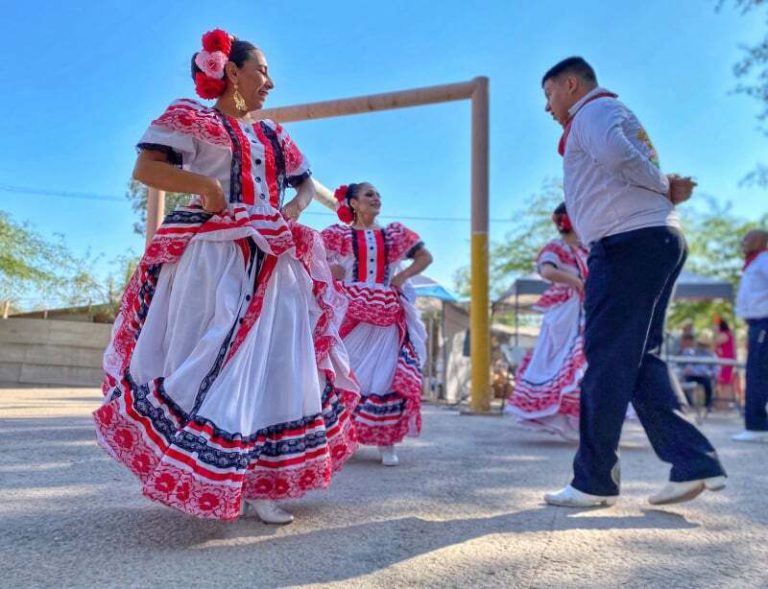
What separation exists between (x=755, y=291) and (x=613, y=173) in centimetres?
418

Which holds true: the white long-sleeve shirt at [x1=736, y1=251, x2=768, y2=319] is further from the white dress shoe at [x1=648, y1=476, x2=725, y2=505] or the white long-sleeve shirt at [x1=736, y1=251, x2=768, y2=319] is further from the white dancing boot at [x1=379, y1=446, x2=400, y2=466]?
the white dress shoe at [x1=648, y1=476, x2=725, y2=505]

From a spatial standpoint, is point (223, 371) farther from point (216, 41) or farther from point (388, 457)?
point (388, 457)

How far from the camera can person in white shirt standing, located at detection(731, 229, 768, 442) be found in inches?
240

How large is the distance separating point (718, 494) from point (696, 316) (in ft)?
90.2

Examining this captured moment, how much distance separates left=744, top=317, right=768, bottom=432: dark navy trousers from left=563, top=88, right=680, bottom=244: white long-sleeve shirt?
12.7 feet

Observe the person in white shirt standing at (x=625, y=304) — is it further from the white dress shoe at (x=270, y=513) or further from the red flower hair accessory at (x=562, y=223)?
the red flower hair accessory at (x=562, y=223)

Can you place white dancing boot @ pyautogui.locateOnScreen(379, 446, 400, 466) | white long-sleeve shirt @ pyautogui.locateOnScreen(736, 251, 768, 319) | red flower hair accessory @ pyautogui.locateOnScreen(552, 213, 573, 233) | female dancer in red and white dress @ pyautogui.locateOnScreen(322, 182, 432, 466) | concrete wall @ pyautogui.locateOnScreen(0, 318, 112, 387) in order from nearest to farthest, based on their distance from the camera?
white dancing boot @ pyautogui.locateOnScreen(379, 446, 400, 466)
female dancer in red and white dress @ pyautogui.locateOnScreen(322, 182, 432, 466)
red flower hair accessory @ pyautogui.locateOnScreen(552, 213, 573, 233)
white long-sleeve shirt @ pyautogui.locateOnScreen(736, 251, 768, 319)
concrete wall @ pyautogui.locateOnScreen(0, 318, 112, 387)

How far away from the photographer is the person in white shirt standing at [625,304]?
2789 millimetres

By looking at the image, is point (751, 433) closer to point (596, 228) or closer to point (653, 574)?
point (596, 228)

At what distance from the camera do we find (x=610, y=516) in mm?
2762

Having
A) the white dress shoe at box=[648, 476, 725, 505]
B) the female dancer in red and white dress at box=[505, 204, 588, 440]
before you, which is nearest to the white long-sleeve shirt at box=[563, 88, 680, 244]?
the white dress shoe at box=[648, 476, 725, 505]

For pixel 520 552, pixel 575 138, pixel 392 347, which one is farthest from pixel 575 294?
pixel 520 552

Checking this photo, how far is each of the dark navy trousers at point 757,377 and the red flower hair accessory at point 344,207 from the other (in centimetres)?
382

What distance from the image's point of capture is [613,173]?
281 centimetres
